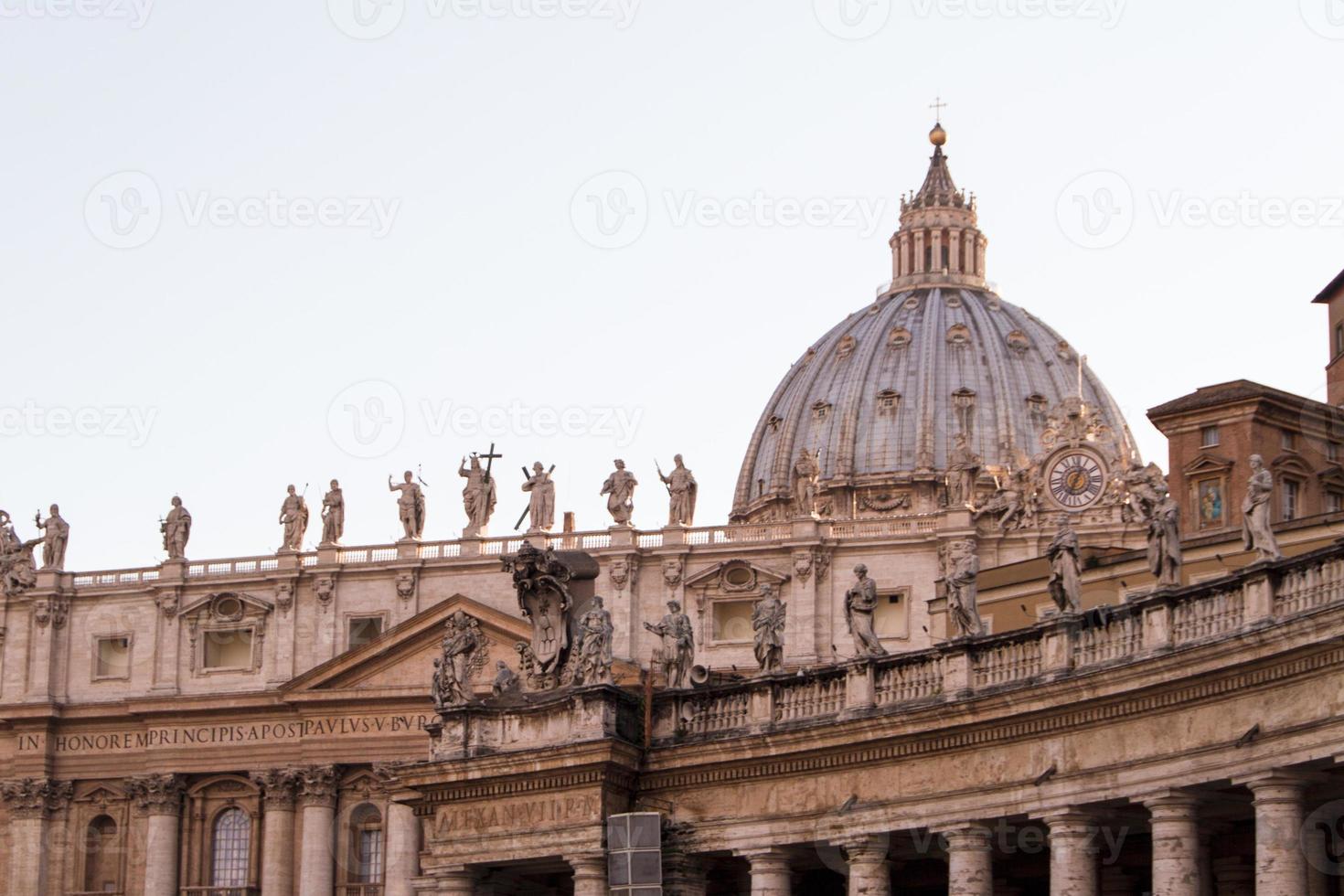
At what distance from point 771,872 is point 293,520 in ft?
232

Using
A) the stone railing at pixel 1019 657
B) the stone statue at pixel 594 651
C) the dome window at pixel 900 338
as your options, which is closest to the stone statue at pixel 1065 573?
the stone railing at pixel 1019 657

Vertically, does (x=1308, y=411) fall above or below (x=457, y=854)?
above

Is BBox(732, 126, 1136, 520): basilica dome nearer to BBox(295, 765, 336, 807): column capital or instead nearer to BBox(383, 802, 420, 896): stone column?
BBox(295, 765, 336, 807): column capital

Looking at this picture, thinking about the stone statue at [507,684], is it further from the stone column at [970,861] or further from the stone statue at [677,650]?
the stone column at [970,861]

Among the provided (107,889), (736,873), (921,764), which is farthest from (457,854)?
(107,889)

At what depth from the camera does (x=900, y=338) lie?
651ft

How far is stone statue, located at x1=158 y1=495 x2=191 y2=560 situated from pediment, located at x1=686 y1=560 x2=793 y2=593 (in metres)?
21.4

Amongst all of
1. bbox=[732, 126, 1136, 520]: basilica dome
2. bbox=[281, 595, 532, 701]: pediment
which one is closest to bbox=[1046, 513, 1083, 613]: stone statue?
bbox=[281, 595, 532, 701]: pediment

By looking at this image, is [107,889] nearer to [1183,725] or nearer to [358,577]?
[358,577]

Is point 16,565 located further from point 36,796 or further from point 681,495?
point 681,495

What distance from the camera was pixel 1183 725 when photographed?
42688 mm

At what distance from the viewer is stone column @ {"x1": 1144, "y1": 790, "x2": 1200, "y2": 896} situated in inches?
1674

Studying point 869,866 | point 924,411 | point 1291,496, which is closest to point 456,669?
point 869,866

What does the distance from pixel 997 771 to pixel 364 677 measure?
227ft
